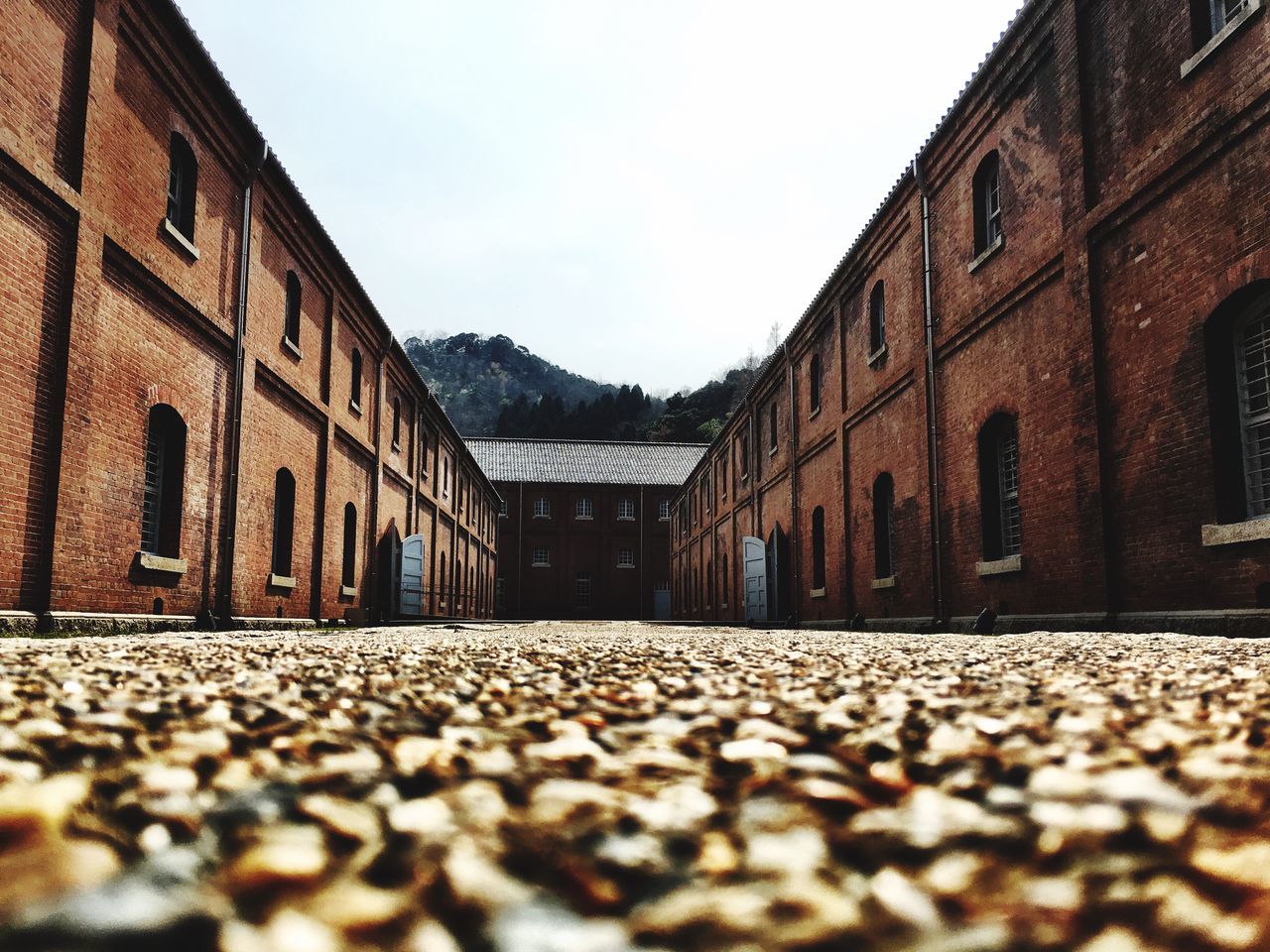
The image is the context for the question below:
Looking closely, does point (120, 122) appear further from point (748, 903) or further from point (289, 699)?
point (748, 903)

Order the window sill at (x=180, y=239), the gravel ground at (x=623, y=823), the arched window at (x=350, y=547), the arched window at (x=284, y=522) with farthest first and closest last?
the arched window at (x=350, y=547), the arched window at (x=284, y=522), the window sill at (x=180, y=239), the gravel ground at (x=623, y=823)

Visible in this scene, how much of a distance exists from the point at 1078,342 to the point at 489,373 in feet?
406

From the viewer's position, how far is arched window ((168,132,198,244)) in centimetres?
1120

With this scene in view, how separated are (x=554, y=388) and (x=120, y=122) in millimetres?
116600

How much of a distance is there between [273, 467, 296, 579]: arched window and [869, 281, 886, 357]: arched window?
11.2m

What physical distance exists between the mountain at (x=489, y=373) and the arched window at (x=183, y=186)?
356 ft

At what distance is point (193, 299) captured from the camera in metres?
11.1

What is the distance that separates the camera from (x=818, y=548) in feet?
63.7

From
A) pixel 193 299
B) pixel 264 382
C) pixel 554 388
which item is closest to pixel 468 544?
pixel 264 382

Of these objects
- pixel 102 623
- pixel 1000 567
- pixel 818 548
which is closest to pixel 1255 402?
pixel 1000 567

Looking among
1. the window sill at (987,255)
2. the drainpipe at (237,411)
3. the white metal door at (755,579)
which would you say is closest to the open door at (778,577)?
the white metal door at (755,579)

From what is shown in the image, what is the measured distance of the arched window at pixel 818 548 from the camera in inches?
751

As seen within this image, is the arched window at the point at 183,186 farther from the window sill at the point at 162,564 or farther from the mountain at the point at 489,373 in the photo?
the mountain at the point at 489,373

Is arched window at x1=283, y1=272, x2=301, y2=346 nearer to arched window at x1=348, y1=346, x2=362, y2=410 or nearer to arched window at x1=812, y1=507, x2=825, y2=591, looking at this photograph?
arched window at x1=348, y1=346, x2=362, y2=410
